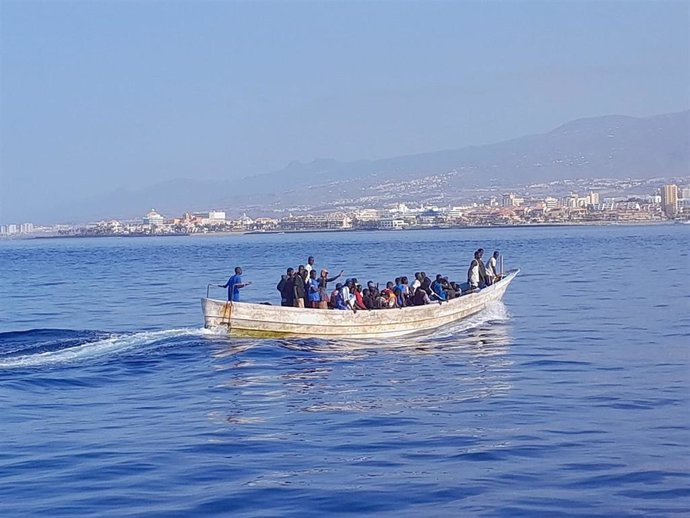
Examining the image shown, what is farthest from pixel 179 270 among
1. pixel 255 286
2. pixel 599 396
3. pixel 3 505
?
pixel 3 505

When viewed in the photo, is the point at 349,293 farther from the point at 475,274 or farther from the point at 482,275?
the point at 482,275

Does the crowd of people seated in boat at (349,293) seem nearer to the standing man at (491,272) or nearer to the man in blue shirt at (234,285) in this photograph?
the man in blue shirt at (234,285)

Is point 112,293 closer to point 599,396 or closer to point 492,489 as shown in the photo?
point 599,396

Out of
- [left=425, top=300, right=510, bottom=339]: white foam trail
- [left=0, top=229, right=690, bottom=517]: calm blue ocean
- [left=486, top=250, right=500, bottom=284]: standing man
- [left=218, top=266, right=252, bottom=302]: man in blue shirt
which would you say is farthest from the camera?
[left=486, top=250, right=500, bottom=284]: standing man

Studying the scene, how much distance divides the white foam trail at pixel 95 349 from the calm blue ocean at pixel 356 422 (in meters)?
0.10

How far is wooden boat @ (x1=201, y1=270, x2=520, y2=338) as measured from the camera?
28.6m

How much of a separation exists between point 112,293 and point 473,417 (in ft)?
130

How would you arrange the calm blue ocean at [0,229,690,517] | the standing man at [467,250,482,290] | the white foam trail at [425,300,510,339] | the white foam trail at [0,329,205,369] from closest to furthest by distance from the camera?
1. the calm blue ocean at [0,229,690,517]
2. the white foam trail at [0,329,205,369]
3. the white foam trail at [425,300,510,339]
4. the standing man at [467,250,482,290]

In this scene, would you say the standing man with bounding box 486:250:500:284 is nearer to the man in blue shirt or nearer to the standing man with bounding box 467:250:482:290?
the standing man with bounding box 467:250:482:290

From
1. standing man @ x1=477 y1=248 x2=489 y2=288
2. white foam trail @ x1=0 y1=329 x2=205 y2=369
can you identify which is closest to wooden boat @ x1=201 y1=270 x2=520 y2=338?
white foam trail @ x1=0 y1=329 x2=205 y2=369

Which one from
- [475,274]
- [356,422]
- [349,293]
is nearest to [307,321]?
[349,293]

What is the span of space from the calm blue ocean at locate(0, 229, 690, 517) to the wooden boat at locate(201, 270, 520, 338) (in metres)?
0.46

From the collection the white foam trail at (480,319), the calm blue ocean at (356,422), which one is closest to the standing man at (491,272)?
the white foam trail at (480,319)

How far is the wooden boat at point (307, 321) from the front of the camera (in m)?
28.6
